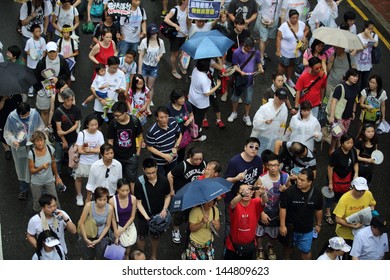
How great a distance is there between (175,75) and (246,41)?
100 inches

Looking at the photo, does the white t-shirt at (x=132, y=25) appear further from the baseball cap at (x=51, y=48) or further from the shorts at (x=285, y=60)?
the shorts at (x=285, y=60)

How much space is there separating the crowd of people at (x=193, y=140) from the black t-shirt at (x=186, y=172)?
16 mm

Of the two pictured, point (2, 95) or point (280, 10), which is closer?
point (2, 95)

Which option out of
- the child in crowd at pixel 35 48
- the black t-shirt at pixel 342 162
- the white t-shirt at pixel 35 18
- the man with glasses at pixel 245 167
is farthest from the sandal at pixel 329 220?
the white t-shirt at pixel 35 18

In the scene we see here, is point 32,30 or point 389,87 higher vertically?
point 32,30

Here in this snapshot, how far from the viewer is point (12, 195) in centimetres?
1227

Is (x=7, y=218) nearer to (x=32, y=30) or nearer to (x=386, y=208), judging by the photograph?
(x=32, y=30)

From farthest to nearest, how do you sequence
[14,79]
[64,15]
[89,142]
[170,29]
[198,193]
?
1. [170,29]
2. [64,15]
3. [14,79]
4. [89,142]
5. [198,193]

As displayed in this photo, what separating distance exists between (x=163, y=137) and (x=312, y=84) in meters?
3.13

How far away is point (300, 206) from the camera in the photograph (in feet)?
33.7

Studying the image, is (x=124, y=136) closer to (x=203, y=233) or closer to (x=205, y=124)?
(x=203, y=233)

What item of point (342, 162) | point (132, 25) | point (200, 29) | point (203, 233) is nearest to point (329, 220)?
point (342, 162)

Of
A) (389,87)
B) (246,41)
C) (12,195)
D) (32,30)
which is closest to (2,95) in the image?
(12,195)
